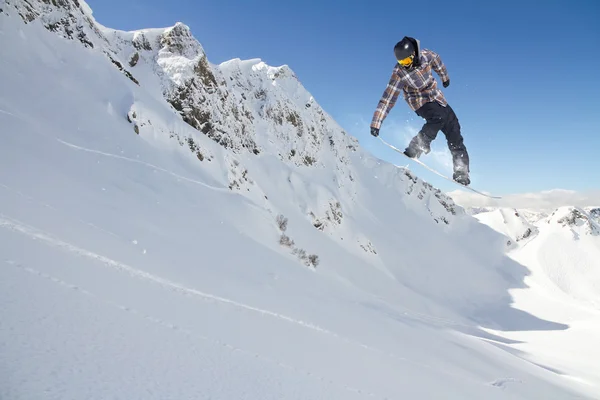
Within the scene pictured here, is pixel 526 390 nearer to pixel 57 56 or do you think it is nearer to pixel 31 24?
pixel 57 56

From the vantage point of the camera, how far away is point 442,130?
341 inches

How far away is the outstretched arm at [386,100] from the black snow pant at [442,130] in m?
0.78

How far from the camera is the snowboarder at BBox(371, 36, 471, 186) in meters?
7.91

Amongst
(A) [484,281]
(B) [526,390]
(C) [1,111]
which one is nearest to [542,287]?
(A) [484,281]

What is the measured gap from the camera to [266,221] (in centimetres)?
1769

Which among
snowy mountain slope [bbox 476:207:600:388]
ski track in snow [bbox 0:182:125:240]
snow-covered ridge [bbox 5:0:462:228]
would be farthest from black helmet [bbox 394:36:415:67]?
snowy mountain slope [bbox 476:207:600:388]

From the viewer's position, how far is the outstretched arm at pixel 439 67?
797 centimetres

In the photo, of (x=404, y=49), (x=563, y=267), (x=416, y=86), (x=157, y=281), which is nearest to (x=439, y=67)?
(x=416, y=86)

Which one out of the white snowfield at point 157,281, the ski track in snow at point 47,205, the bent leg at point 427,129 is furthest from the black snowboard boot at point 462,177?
the ski track in snow at point 47,205

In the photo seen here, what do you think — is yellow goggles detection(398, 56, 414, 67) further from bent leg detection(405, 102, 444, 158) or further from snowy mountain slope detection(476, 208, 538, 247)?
snowy mountain slope detection(476, 208, 538, 247)

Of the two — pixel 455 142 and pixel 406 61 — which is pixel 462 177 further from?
pixel 406 61

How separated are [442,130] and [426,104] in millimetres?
887

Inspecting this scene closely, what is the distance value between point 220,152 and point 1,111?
1941 cm

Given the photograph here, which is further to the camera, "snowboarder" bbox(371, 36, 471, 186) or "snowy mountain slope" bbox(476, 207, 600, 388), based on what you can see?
"snowy mountain slope" bbox(476, 207, 600, 388)
